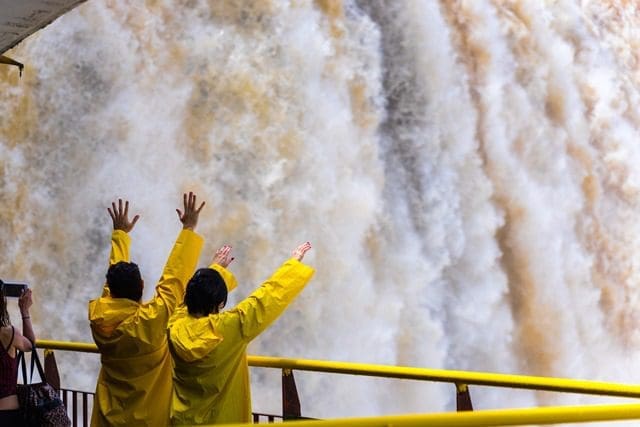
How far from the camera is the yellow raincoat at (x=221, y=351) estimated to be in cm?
418

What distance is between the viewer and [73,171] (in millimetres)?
13695

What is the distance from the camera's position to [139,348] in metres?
4.65

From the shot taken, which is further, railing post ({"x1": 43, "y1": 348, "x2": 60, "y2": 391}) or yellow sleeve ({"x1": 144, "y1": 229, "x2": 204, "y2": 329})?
railing post ({"x1": 43, "y1": 348, "x2": 60, "y2": 391})

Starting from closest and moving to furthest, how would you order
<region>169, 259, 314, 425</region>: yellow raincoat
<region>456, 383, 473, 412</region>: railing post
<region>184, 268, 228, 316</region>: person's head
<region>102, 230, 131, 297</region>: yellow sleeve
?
<region>169, 259, 314, 425</region>: yellow raincoat
<region>184, 268, 228, 316</region>: person's head
<region>456, 383, 473, 412</region>: railing post
<region>102, 230, 131, 297</region>: yellow sleeve

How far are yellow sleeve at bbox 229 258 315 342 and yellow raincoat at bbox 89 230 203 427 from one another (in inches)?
23.3

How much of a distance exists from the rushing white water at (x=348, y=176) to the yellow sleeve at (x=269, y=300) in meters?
9.36

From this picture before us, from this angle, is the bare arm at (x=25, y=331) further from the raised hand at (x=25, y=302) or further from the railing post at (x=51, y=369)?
the railing post at (x=51, y=369)

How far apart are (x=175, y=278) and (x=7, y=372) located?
0.88 m

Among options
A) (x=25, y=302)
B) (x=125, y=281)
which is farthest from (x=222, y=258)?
(x=25, y=302)

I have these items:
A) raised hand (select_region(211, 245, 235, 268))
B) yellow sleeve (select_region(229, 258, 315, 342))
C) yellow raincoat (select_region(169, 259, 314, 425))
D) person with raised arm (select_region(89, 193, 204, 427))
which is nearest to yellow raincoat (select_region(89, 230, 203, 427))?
person with raised arm (select_region(89, 193, 204, 427))

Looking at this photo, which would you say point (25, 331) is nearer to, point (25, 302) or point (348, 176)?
point (25, 302)

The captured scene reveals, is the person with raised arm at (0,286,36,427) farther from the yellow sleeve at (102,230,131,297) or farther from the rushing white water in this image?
the rushing white water

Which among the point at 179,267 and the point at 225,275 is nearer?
the point at 225,275

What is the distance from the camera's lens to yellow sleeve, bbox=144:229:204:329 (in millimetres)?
4625
